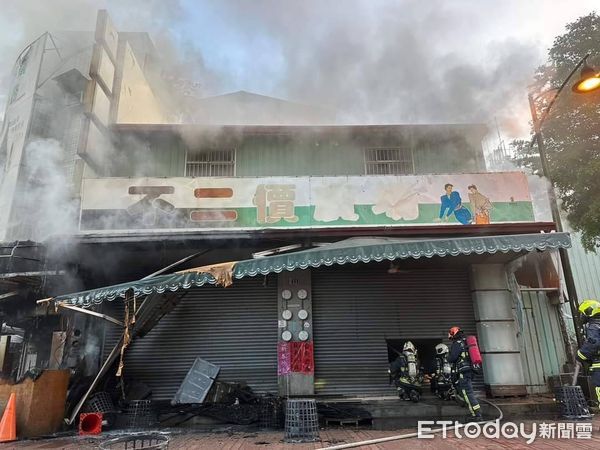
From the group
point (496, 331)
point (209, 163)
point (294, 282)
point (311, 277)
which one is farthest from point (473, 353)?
point (209, 163)

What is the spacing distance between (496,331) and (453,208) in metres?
2.93

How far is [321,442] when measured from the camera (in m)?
6.12

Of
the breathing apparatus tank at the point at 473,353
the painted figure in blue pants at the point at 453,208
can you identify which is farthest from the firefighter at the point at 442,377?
the painted figure in blue pants at the point at 453,208

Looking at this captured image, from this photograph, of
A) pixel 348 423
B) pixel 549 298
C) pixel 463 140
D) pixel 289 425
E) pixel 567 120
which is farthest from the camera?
pixel 567 120

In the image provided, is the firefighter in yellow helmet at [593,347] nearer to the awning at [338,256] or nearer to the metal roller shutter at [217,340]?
the awning at [338,256]

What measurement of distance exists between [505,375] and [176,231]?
25.8 feet

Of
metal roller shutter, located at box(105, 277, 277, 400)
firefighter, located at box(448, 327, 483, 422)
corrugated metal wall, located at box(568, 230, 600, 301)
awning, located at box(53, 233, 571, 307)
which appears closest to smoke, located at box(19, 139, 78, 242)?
awning, located at box(53, 233, 571, 307)

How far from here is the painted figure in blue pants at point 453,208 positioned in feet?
31.4

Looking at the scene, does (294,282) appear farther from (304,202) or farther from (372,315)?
(372,315)

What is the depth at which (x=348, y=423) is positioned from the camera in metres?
7.66

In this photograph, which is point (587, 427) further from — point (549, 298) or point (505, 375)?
point (549, 298)

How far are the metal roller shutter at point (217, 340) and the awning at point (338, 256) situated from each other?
7.86 ft

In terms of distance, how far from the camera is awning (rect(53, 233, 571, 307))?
753 cm

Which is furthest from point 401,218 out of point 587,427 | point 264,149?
point 587,427
